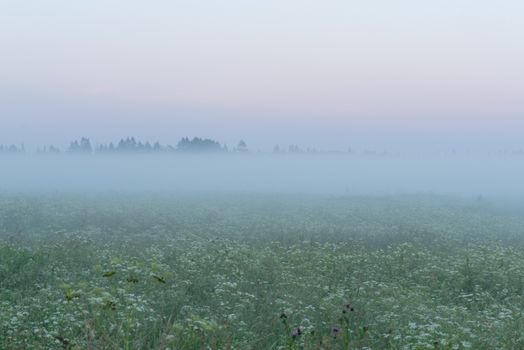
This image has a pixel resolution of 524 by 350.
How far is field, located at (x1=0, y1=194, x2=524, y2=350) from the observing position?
7082 mm

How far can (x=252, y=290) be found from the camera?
11.3 meters

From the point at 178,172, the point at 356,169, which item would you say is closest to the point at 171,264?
the point at 178,172

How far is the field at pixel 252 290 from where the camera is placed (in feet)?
23.2

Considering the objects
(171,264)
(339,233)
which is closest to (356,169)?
(339,233)

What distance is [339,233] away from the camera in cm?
2222

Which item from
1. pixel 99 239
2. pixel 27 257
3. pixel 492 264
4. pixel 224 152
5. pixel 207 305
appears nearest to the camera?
pixel 207 305

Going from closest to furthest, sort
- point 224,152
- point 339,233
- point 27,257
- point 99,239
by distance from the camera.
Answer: point 27,257, point 99,239, point 339,233, point 224,152

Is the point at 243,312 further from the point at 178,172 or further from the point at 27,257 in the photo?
the point at 178,172

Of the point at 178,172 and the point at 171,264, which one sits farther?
the point at 178,172

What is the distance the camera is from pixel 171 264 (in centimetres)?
1330

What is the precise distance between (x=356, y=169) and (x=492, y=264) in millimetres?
129423

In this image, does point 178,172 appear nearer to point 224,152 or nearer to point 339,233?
point 224,152

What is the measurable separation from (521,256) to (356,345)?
11299mm

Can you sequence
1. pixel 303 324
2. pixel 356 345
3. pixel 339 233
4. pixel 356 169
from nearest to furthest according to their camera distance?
pixel 356 345 → pixel 303 324 → pixel 339 233 → pixel 356 169
